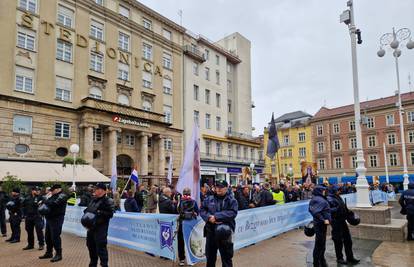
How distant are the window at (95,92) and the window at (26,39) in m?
5.60

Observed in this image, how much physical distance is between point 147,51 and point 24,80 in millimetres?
13526

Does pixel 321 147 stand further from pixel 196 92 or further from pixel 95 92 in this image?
pixel 95 92

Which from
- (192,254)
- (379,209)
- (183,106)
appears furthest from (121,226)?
(183,106)

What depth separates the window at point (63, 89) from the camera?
26156 mm

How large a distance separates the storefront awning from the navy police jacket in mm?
18520

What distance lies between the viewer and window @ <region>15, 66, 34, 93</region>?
23844 millimetres

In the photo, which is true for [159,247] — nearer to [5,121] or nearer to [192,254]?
[192,254]

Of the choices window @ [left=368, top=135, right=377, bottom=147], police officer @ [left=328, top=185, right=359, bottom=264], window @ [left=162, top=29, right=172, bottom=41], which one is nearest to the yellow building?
window @ [left=368, top=135, right=377, bottom=147]

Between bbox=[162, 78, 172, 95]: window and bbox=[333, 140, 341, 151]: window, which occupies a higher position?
bbox=[162, 78, 172, 95]: window

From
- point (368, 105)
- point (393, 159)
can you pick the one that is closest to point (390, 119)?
point (368, 105)

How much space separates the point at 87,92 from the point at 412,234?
25892 mm

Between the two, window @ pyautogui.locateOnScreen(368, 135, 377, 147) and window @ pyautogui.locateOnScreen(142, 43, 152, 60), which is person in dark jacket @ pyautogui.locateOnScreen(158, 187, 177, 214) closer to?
window @ pyautogui.locateOnScreen(142, 43, 152, 60)

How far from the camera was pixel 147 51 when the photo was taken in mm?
34281

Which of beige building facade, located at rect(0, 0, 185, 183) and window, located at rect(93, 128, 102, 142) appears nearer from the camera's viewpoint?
beige building facade, located at rect(0, 0, 185, 183)
